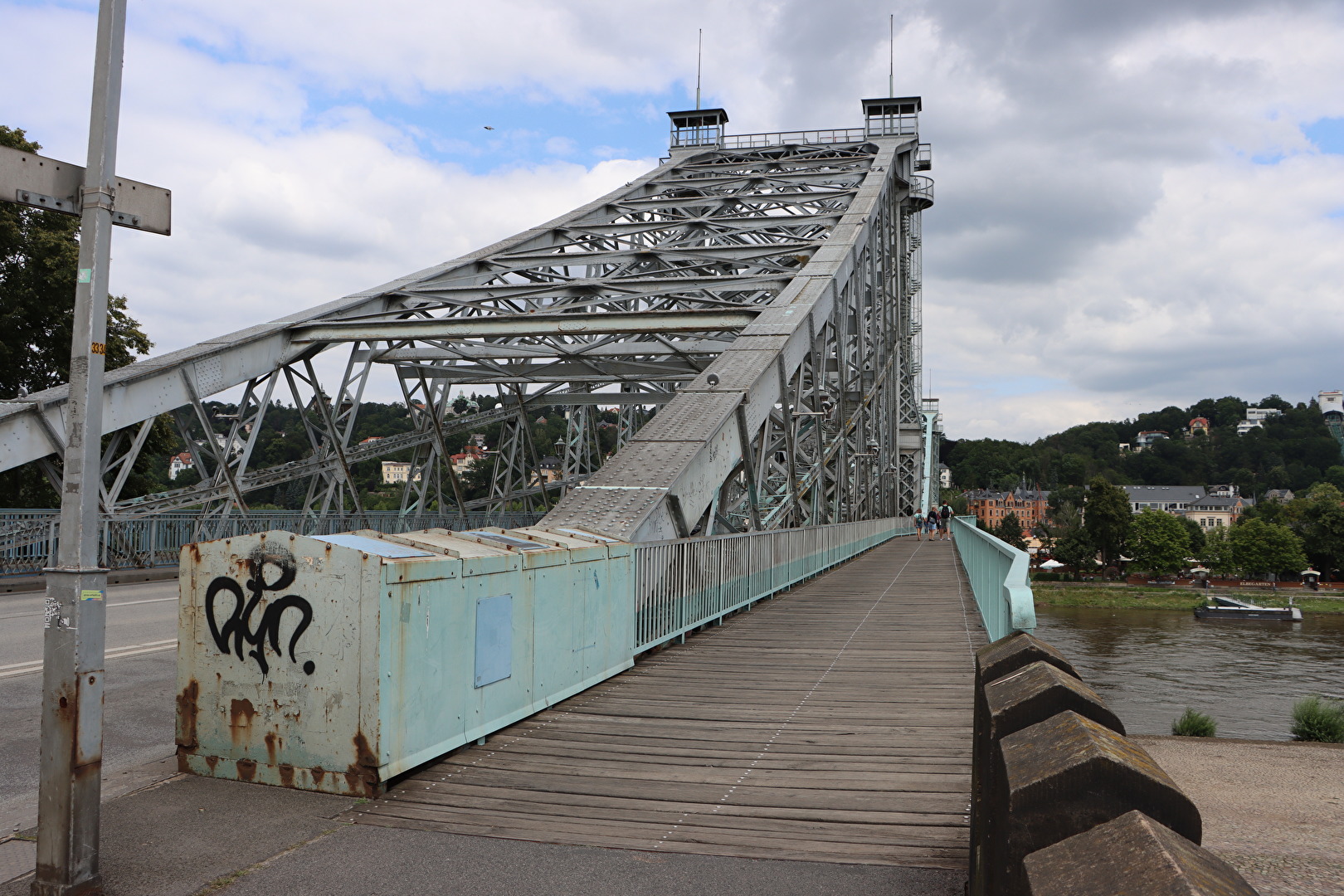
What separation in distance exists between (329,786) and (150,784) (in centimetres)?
101

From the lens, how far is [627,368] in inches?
885

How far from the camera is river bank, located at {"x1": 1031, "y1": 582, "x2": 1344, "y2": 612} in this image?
76375mm

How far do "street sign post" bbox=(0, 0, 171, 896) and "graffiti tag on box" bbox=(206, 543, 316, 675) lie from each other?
1.21 m

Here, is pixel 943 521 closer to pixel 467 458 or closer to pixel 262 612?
pixel 262 612

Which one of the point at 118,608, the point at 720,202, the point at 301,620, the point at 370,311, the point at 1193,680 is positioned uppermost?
the point at 720,202

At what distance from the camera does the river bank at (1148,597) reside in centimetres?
7638

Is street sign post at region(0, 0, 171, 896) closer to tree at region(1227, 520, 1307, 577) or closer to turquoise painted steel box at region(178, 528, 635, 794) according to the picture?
turquoise painted steel box at region(178, 528, 635, 794)

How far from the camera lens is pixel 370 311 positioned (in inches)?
815

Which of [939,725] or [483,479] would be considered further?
[483,479]

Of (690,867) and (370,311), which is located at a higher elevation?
(370,311)

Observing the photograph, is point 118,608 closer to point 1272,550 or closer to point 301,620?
point 301,620

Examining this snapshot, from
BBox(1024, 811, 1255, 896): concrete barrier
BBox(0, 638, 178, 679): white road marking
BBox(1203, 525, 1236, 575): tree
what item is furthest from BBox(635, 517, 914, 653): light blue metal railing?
BBox(1203, 525, 1236, 575): tree

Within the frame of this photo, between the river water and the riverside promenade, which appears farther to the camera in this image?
the river water

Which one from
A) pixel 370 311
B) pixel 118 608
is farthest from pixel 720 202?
pixel 118 608
